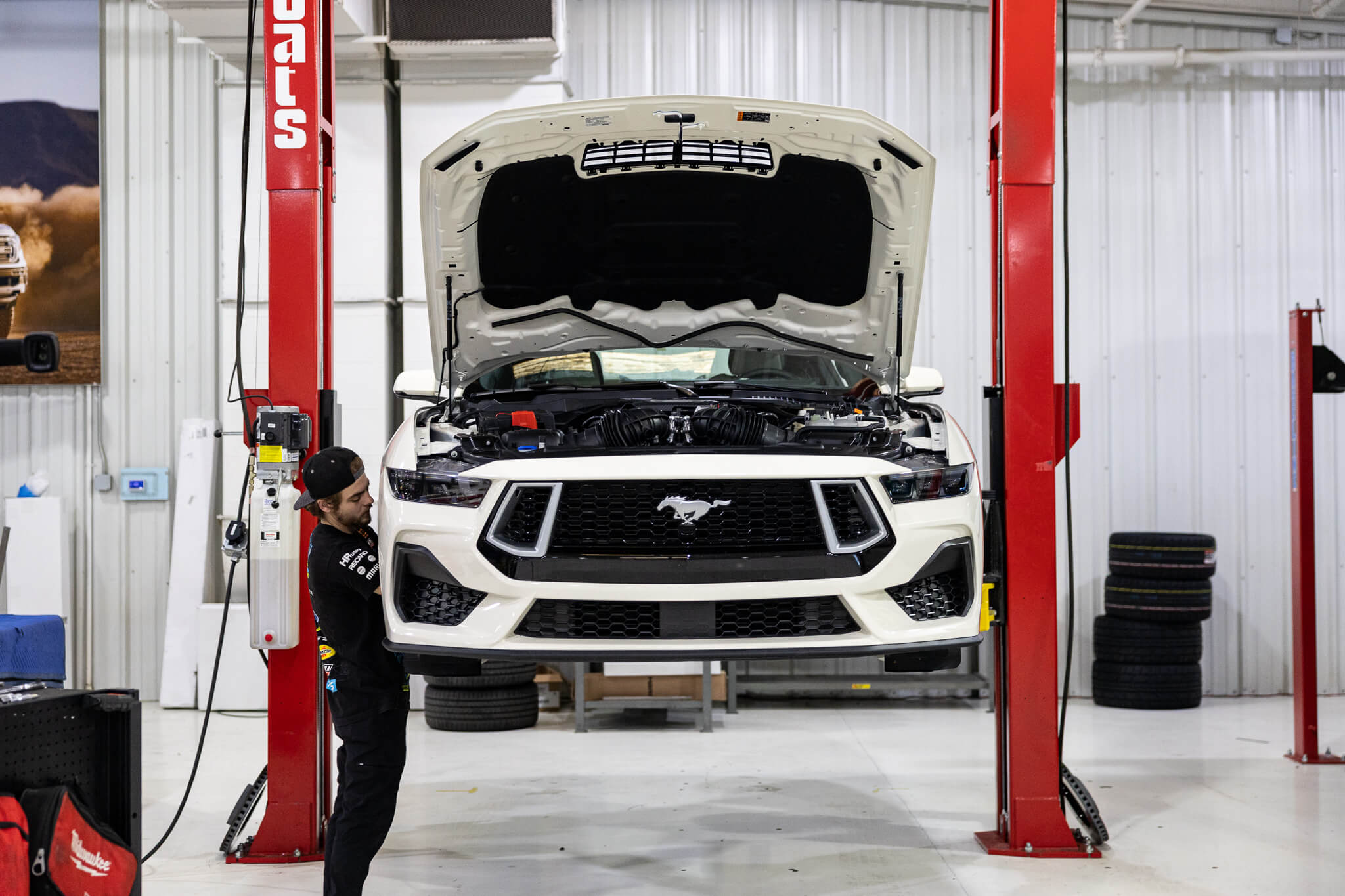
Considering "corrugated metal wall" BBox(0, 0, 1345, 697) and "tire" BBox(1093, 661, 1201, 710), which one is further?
"corrugated metal wall" BBox(0, 0, 1345, 697)

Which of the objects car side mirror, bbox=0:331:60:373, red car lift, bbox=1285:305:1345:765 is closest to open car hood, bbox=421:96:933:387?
car side mirror, bbox=0:331:60:373

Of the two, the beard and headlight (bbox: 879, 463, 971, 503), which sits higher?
headlight (bbox: 879, 463, 971, 503)

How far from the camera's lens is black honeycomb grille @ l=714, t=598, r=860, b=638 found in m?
2.91

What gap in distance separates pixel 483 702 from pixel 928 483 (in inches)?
159

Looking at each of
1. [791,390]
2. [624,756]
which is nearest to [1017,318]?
[791,390]

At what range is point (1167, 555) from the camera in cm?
693

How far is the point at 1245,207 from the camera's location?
776cm

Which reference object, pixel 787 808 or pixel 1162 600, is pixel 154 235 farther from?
pixel 1162 600

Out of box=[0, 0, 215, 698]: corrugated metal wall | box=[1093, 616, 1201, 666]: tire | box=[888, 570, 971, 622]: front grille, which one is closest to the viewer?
box=[888, 570, 971, 622]: front grille

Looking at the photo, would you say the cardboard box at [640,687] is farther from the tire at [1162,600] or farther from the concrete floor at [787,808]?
the tire at [1162,600]

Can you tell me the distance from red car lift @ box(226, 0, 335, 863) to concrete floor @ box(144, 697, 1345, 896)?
0.17 meters

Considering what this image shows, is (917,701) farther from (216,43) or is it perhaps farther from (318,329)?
(216,43)

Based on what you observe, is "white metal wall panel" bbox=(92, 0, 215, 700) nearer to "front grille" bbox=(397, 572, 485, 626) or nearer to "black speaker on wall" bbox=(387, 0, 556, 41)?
"black speaker on wall" bbox=(387, 0, 556, 41)

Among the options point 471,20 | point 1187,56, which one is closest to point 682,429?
point 471,20
